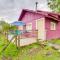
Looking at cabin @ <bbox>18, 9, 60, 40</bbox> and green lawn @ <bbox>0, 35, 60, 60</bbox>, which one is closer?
green lawn @ <bbox>0, 35, 60, 60</bbox>

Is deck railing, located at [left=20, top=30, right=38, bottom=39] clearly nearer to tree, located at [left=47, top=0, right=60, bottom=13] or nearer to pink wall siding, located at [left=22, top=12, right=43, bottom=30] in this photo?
pink wall siding, located at [left=22, top=12, right=43, bottom=30]

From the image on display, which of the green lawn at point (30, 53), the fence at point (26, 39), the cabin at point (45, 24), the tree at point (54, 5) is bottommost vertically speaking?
the green lawn at point (30, 53)

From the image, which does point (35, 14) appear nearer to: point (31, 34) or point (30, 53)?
point (31, 34)

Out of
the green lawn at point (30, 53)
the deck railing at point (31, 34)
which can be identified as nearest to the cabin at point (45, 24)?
the deck railing at point (31, 34)

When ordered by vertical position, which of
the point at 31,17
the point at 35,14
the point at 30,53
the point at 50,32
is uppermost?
the point at 35,14

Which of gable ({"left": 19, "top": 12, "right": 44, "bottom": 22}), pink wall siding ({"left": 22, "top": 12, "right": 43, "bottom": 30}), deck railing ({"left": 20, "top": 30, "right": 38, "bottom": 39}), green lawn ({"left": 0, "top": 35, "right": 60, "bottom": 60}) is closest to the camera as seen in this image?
green lawn ({"left": 0, "top": 35, "right": 60, "bottom": 60})

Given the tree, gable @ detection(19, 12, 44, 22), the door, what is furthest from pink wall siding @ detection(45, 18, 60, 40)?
the tree

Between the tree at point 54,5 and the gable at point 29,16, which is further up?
the tree at point 54,5

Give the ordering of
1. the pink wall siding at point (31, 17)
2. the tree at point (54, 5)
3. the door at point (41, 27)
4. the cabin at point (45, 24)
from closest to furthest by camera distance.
→ 1. the door at point (41, 27)
2. the cabin at point (45, 24)
3. the pink wall siding at point (31, 17)
4. the tree at point (54, 5)

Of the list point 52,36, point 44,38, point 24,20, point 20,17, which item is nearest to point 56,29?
point 52,36

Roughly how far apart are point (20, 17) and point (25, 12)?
2.44m

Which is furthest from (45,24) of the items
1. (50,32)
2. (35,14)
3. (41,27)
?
(35,14)

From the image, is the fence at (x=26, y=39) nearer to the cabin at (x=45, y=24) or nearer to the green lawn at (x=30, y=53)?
the green lawn at (x=30, y=53)

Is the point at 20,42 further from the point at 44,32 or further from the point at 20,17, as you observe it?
the point at 20,17
